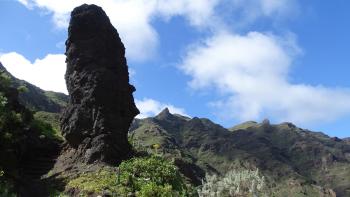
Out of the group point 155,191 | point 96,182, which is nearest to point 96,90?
point 96,182

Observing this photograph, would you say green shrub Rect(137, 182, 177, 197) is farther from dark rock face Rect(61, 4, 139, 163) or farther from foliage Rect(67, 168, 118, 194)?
dark rock face Rect(61, 4, 139, 163)

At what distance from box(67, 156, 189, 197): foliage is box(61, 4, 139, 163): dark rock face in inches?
76.3

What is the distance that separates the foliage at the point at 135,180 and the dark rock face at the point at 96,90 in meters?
1.94

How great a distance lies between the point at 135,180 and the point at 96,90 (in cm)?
691

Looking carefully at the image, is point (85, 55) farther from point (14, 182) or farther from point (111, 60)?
point (14, 182)

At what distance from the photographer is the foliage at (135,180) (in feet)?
86.5

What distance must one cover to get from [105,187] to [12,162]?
18.4ft

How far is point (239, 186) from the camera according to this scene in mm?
23562

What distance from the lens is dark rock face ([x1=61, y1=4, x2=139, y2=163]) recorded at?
3111 cm

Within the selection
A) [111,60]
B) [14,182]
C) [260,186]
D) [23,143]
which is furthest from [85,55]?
[260,186]

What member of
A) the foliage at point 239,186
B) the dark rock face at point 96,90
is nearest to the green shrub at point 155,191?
the foliage at point 239,186

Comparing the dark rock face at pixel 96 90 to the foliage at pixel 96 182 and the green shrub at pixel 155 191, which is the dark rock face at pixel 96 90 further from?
the green shrub at pixel 155 191

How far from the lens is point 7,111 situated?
30500mm

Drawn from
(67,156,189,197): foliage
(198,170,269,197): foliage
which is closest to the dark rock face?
(67,156,189,197): foliage
